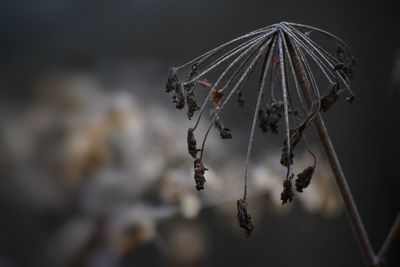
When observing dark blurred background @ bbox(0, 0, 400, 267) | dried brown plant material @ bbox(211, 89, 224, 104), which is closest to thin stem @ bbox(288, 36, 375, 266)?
dried brown plant material @ bbox(211, 89, 224, 104)

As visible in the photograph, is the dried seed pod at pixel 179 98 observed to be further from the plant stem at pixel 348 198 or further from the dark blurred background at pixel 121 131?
the dark blurred background at pixel 121 131

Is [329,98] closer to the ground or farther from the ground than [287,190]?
farther from the ground

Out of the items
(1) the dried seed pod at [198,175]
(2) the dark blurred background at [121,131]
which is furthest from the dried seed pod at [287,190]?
(2) the dark blurred background at [121,131]

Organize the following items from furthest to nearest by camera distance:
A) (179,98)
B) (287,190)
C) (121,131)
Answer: (121,131)
(179,98)
(287,190)

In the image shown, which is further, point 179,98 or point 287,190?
point 179,98

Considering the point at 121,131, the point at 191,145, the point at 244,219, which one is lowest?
the point at 244,219

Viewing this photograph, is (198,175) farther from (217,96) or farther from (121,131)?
(121,131)

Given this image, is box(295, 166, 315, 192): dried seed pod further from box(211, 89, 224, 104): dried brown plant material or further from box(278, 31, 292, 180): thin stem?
box(211, 89, 224, 104): dried brown plant material

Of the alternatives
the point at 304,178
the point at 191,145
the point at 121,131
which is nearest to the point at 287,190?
the point at 304,178
